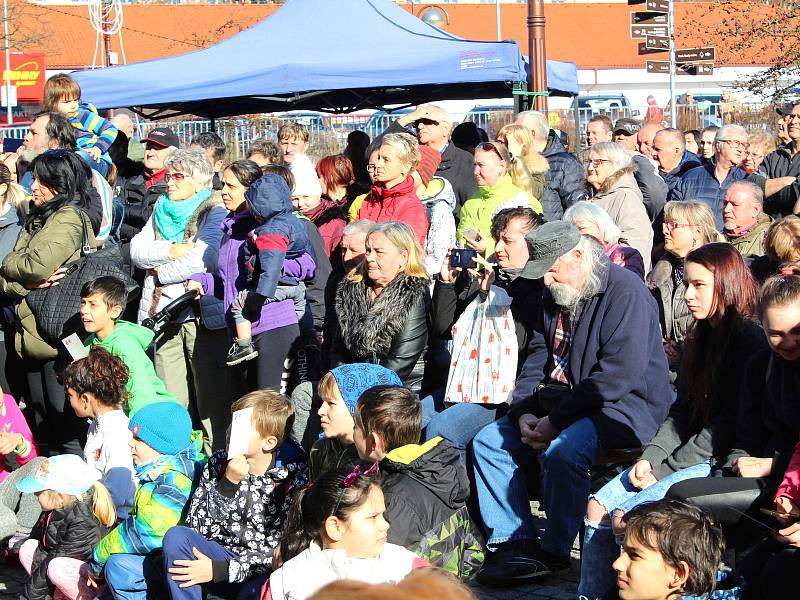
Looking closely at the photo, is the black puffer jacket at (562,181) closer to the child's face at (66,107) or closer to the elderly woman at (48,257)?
the elderly woman at (48,257)

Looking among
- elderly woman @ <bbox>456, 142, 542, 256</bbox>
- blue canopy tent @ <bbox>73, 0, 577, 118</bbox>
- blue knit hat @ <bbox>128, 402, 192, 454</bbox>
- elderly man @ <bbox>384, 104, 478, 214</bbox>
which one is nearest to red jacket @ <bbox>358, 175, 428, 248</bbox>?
elderly woman @ <bbox>456, 142, 542, 256</bbox>

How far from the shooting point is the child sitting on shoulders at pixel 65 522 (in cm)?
500

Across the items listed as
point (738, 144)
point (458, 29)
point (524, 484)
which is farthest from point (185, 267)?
point (458, 29)

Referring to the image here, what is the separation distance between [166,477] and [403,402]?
47.7 inches

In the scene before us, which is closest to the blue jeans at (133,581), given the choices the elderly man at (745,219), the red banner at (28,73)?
the elderly man at (745,219)

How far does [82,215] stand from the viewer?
6.93m

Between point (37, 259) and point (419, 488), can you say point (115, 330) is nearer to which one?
point (37, 259)

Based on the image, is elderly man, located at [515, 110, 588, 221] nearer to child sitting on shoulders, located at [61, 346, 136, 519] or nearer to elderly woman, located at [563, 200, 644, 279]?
elderly woman, located at [563, 200, 644, 279]

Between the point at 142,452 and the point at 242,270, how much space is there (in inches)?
70.1

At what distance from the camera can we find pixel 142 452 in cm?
521

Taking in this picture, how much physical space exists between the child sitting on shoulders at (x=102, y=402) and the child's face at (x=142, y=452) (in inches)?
11.7

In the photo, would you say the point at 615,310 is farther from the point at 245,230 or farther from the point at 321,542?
the point at 245,230

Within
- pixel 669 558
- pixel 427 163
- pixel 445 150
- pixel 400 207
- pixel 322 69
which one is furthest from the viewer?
pixel 322 69

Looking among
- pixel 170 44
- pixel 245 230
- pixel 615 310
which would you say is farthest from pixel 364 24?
pixel 170 44
